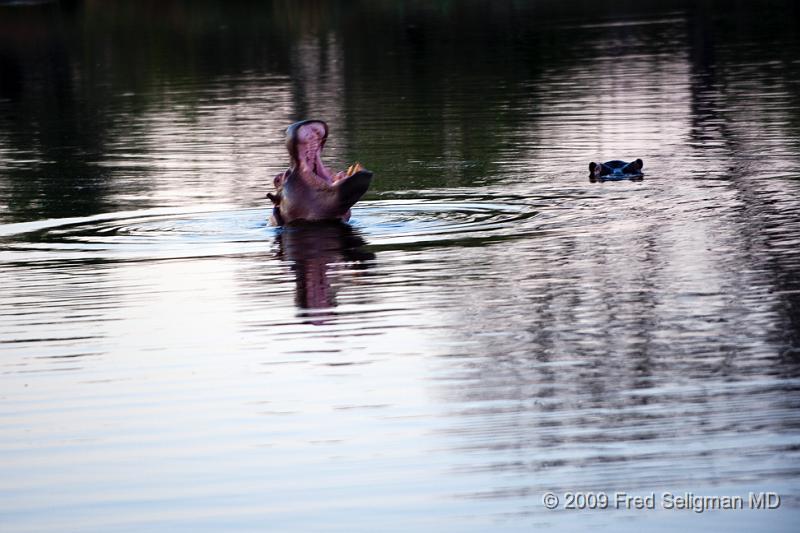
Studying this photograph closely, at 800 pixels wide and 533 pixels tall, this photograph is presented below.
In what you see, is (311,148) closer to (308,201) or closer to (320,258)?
(308,201)

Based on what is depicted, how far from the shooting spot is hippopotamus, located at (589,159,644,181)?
20.2m

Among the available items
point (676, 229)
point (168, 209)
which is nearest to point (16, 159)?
point (168, 209)

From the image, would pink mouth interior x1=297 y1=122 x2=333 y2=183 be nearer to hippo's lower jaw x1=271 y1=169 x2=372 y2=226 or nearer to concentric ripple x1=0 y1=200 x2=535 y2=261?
hippo's lower jaw x1=271 y1=169 x2=372 y2=226

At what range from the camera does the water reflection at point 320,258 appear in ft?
44.5

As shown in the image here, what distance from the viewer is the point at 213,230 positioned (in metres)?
17.5

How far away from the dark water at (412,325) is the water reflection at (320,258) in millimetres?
55

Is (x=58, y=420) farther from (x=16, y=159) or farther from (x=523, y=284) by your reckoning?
(x=16, y=159)

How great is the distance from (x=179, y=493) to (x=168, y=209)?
1044 cm

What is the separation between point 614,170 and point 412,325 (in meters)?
8.36

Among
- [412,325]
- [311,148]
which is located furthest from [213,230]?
[412,325]

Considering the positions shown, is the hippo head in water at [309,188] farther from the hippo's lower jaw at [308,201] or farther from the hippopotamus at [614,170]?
the hippopotamus at [614,170]

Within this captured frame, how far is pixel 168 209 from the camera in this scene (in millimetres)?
19125

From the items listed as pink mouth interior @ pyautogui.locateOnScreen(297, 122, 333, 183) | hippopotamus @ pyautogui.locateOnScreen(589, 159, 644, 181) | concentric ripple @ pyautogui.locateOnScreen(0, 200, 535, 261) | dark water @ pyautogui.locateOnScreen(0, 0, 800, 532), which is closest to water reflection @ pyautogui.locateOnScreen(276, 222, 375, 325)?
dark water @ pyautogui.locateOnScreen(0, 0, 800, 532)

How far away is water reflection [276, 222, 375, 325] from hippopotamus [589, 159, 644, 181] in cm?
390
